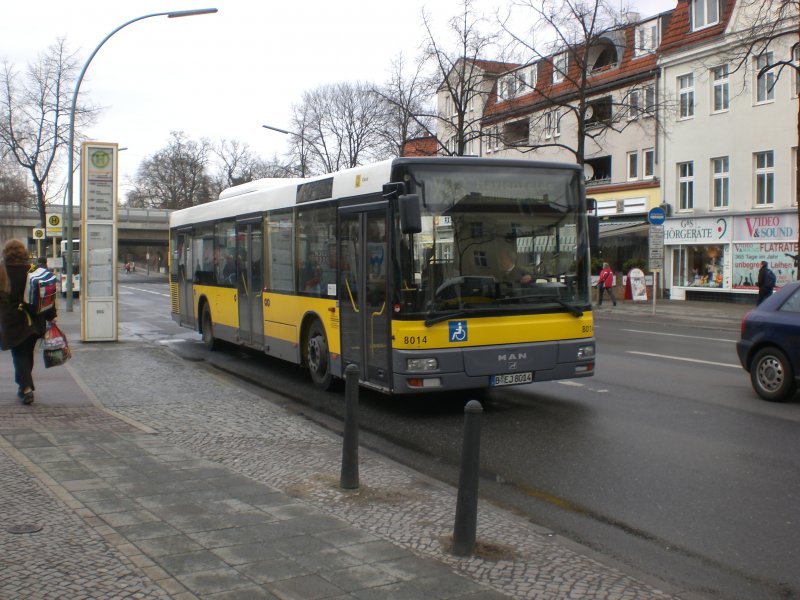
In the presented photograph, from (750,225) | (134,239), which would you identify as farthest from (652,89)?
(134,239)

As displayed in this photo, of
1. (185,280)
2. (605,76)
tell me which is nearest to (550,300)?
(185,280)

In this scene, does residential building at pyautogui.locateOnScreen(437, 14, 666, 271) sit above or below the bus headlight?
above

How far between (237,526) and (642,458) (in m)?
3.89

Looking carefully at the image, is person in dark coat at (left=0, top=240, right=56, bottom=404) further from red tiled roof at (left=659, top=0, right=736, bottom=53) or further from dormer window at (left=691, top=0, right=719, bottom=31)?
dormer window at (left=691, top=0, right=719, bottom=31)

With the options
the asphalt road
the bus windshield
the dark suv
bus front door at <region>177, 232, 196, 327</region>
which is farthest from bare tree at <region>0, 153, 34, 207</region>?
the dark suv

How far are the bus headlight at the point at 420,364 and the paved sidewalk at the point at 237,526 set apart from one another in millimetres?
1077

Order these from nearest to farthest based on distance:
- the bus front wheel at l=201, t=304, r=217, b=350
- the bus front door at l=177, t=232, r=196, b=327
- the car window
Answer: the car window
the bus front wheel at l=201, t=304, r=217, b=350
the bus front door at l=177, t=232, r=196, b=327

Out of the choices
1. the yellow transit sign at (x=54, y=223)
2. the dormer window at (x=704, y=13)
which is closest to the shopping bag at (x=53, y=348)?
the yellow transit sign at (x=54, y=223)

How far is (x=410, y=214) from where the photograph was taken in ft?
27.4

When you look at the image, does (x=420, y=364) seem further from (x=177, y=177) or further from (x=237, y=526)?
(x=177, y=177)

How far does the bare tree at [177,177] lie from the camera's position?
281ft

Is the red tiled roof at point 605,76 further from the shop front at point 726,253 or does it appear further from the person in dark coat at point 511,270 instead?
the person in dark coat at point 511,270

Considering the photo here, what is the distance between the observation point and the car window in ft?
33.4

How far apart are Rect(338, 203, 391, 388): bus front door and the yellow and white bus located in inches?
0.9
